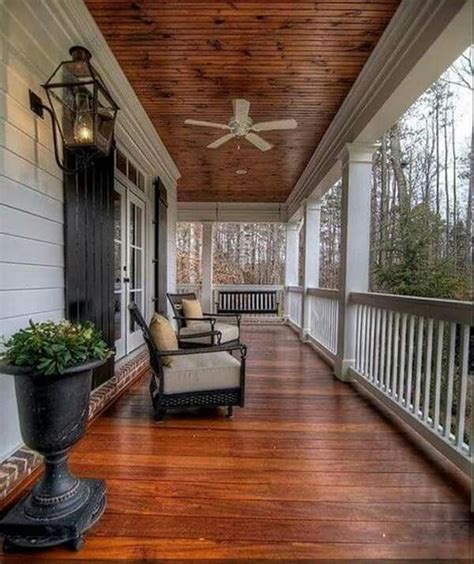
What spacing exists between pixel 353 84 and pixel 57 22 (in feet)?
7.78

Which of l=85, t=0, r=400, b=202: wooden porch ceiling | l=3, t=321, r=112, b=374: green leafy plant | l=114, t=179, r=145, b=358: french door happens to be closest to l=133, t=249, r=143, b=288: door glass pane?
l=114, t=179, r=145, b=358: french door

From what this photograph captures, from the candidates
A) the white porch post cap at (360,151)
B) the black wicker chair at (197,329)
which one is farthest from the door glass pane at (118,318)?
the white porch post cap at (360,151)

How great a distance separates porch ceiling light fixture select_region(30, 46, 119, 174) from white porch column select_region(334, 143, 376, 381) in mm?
2386

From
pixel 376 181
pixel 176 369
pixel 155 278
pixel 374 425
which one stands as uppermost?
pixel 376 181

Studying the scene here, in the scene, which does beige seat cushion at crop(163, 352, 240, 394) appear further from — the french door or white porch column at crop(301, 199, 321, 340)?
white porch column at crop(301, 199, 321, 340)

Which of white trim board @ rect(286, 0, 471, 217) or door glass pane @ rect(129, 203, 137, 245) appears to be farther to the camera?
door glass pane @ rect(129, 203, 137, 245)

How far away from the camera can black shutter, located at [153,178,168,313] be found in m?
5.04

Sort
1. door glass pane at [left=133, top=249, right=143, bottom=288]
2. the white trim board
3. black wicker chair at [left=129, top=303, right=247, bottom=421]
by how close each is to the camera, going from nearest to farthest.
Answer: the white trim board
black wicker chair at [left=129, top=303, right=247, bottom=421]
door glass pane at [left=133, top=249, right=143, bottom=288]

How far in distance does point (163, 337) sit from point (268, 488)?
4.54 ft

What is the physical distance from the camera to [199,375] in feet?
8.80

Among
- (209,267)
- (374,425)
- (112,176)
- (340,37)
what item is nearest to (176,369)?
(374,425)

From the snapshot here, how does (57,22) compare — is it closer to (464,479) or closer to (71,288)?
(71,288)

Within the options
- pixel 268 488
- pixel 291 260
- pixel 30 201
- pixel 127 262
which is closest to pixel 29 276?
pixel 30 201

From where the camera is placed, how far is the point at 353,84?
316 centimetres
